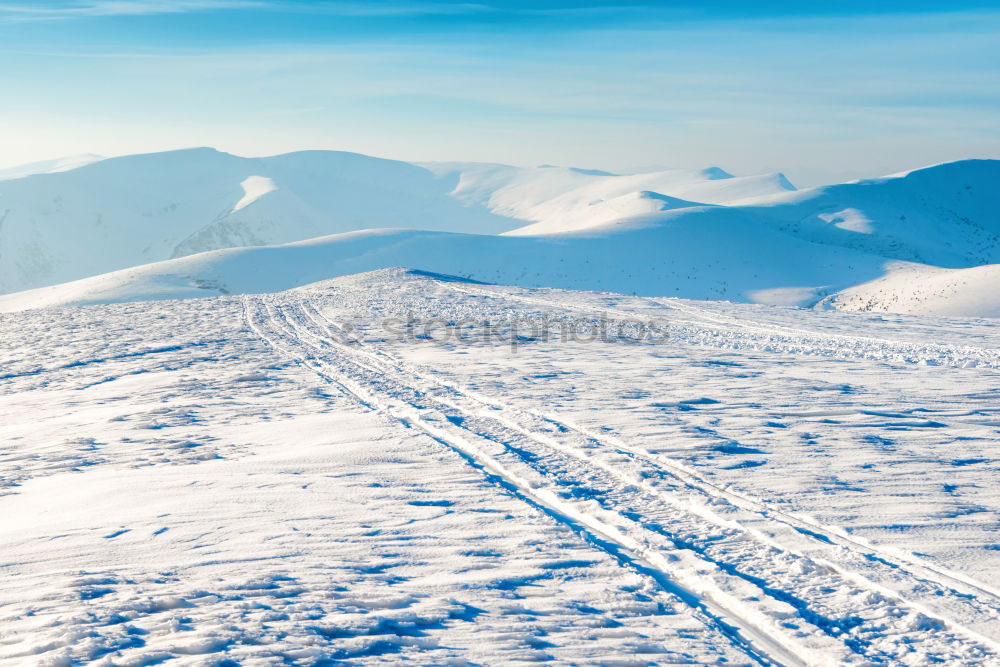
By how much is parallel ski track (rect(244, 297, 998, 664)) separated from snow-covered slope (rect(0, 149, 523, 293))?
138665 mm

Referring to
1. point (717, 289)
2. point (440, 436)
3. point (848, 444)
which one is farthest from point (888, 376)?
point (717, 289)

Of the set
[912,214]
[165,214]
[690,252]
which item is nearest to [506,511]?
[690,252]

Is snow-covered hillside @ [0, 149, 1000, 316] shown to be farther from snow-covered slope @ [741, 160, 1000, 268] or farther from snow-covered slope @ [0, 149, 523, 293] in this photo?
snow-covered slope @ [0, 149, 523, 293]

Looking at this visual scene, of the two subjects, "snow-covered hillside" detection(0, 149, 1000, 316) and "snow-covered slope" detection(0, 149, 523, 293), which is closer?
"snow-covered hillside" detection(0, 149, 1000, 316)

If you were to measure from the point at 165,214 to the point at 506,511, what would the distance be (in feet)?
608

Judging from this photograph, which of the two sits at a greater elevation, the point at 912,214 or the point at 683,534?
the point at 912,214

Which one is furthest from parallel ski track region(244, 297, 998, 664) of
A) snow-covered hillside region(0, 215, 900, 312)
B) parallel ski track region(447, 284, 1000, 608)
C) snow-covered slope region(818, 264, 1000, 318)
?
snow-covered hillside region(0, 215, 900, 312)

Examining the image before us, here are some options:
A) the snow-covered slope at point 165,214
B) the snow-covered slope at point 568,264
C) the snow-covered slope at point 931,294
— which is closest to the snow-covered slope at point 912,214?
the snow-covered slope at point 568,264

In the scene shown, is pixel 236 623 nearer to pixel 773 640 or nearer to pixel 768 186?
pixel 773 640

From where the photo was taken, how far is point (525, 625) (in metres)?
Answer: 4.26

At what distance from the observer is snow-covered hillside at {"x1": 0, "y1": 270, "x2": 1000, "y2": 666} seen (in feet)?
13.6

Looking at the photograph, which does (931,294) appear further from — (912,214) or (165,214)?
(165,214)

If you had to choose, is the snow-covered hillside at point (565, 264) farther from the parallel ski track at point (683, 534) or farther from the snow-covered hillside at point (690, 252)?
the parallel ski track at point (683, 534)

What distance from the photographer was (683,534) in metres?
5.45
